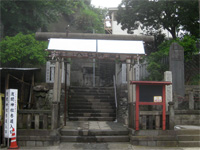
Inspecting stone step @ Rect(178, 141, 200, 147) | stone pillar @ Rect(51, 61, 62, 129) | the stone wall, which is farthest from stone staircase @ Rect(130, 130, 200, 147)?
the stone wall

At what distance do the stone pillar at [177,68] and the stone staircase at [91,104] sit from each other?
3937mm

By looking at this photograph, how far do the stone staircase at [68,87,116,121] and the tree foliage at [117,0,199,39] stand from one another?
22.8 feet

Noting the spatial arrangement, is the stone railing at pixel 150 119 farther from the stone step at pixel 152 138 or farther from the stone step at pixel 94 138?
the stone step at pixel 94 138

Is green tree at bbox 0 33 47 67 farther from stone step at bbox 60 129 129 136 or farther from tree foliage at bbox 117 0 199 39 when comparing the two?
tree foliage at bbox 117 0 199 39

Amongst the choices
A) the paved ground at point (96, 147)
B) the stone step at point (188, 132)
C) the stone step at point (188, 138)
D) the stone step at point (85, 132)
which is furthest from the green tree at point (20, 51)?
the stone step at point (188, 138)

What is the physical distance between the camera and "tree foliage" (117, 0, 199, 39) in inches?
683

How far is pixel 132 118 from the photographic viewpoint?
9406mm

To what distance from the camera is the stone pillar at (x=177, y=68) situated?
45.2 feet

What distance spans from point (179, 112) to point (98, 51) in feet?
20.0

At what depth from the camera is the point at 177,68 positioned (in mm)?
14117

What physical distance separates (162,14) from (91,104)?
965 centimetres

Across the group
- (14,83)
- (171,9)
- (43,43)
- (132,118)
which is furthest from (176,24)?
(14,83)

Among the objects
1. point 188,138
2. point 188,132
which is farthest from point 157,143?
point 188,132

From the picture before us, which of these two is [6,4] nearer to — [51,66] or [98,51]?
[51,66]
